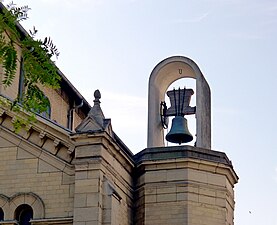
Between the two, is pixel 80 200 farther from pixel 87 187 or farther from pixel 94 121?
pixel 94 121

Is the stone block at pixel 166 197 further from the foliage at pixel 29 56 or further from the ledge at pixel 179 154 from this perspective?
the foliage at pixel 29 56

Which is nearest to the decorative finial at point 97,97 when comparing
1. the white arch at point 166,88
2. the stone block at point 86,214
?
the stone block at point 86,214

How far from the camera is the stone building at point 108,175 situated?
76.9ft

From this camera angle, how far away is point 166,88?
29469mm

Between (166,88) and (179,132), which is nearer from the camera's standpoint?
(179,132)

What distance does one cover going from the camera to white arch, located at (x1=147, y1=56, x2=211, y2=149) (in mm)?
27891

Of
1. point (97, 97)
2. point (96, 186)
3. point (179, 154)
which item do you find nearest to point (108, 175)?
point (96, 186)

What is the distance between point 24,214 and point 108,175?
2.49 metres

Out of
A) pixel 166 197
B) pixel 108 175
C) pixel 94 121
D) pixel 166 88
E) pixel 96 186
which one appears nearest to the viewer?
pixel 96 186

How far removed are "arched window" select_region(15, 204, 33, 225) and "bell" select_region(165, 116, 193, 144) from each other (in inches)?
234

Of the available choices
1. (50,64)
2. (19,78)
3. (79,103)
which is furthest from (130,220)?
(50,64)

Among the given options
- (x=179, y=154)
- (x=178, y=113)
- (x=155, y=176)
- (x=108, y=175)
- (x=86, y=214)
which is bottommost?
(x=86, y=214)

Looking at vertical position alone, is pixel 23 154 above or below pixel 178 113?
below

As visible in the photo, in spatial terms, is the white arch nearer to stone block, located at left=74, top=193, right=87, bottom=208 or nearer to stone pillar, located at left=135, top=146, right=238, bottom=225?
stone pillar, located at left=135, top=146, right=238, bottom=225
